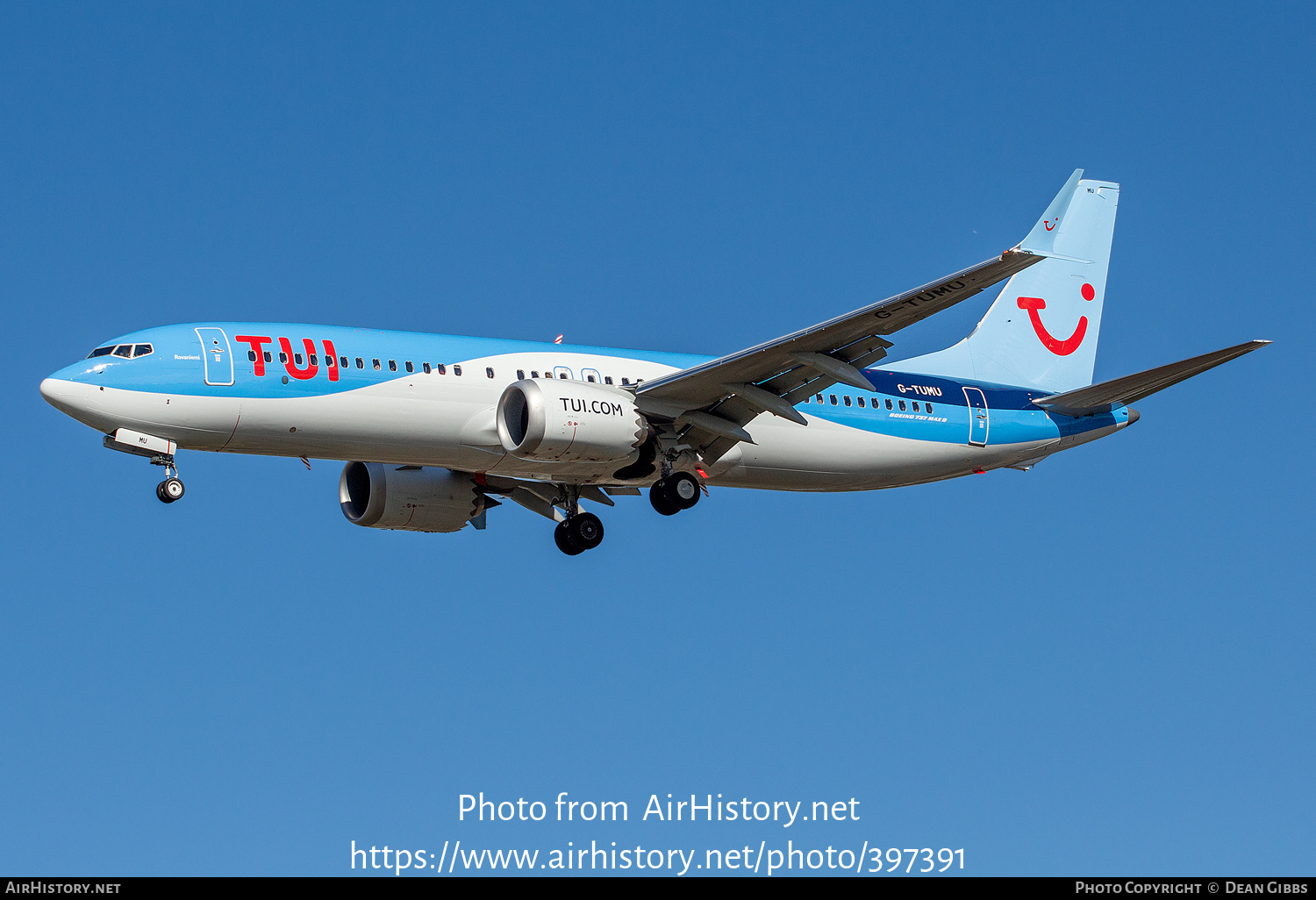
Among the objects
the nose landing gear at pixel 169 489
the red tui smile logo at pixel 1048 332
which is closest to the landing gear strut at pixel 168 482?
the nose landing gear at pixel 169 489

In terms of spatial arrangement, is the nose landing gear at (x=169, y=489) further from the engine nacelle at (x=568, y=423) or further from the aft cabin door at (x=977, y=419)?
the aft cabin door at (x=977, y=419)

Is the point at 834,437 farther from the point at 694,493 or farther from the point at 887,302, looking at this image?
the point at 887,302

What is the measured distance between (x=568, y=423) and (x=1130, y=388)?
1297 cm

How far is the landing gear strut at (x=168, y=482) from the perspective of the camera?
28922 millimetres

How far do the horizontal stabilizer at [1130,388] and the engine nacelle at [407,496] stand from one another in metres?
13.7

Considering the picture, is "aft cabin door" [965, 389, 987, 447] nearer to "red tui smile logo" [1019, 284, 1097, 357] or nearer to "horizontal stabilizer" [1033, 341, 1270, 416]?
"horizontal stabilizer" [1033, 341, 1270, 416]

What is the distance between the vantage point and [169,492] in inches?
1141

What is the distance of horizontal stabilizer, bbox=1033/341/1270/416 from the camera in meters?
30.4

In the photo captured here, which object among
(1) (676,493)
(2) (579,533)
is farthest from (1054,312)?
(2) (579,533)

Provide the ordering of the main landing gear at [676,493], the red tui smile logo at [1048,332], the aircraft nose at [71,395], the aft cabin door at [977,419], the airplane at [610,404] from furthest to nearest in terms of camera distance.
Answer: the red tui smile logo at [1048,332], the aft cabin door at [977,419], the main landing gear at [676,493], the airplane at [610,404], the aircraft nose at [71,395]

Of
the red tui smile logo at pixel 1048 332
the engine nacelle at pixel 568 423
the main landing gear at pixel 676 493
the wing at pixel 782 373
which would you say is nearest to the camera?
the wing at pixel 782 373

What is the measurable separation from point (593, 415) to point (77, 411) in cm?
968

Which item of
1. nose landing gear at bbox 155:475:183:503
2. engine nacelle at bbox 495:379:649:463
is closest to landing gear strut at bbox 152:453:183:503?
nose landing gear at bbox 155:475:183:503

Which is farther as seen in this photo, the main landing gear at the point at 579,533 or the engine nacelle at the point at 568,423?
the main landing gear at the point at 579,533
